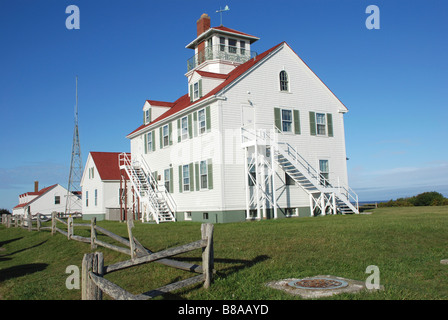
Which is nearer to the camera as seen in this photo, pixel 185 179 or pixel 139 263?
pixel 139 263

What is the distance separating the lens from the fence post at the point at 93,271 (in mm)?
6152

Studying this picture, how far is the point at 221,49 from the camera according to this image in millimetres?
29312

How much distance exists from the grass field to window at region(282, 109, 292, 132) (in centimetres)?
1017

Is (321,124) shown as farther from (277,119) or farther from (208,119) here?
(208,119)

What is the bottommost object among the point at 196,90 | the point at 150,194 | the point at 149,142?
the point at 150,194

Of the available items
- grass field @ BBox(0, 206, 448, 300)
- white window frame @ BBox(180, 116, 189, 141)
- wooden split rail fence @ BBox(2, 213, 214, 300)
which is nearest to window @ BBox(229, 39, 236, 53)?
white window frame @ BBox(180, 116, 189, 141)

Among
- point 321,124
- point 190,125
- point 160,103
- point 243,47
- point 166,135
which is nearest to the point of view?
point 190,125

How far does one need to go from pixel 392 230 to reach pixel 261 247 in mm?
4824

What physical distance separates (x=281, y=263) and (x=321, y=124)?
1780 cm

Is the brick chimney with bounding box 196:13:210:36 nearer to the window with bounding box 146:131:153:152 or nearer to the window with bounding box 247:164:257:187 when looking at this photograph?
the window with bounding box 146:131:153:152

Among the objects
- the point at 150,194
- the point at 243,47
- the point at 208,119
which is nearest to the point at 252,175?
the point at 208,119

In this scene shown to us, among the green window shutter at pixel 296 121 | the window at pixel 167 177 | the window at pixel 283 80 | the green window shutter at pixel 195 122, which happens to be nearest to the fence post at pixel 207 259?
Answer: the green window shutter at pixel 195 122

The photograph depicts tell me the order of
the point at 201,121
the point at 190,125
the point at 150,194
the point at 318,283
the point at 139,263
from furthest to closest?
the point at 150,194
the point at 190,125
the point at 201,121
the point at 318,283
the point at 139,263

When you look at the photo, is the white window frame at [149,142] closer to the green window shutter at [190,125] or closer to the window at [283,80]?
the green window shutter at [190,125]
